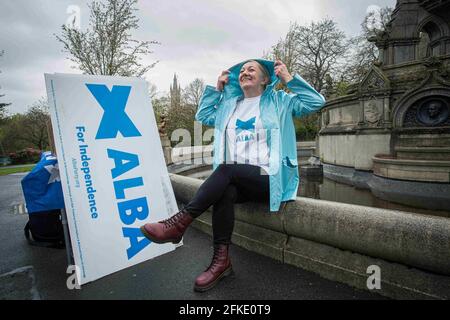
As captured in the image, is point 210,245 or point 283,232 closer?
point 283,232

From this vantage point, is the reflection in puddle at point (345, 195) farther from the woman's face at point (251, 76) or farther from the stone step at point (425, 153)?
the woman's face at point (251, 76)

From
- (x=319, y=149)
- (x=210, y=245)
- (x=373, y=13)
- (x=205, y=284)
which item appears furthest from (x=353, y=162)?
(x=373, y=13)

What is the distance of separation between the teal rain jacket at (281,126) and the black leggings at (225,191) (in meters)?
0.15

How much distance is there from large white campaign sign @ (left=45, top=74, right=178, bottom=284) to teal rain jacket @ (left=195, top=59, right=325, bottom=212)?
743mm

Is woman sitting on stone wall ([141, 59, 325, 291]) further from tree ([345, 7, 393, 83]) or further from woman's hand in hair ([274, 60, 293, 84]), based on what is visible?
tree ([345, 7, 393, 83])

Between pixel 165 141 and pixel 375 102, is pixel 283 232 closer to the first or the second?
pixel 165 141

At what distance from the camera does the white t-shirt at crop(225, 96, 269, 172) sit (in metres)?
2.76

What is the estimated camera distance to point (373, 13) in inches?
1249

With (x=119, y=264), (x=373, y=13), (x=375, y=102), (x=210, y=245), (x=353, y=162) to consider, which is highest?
(x=373, y=13)

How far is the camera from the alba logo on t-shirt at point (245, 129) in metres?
2.85

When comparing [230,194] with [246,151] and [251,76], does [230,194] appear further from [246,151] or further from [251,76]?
[251,76]

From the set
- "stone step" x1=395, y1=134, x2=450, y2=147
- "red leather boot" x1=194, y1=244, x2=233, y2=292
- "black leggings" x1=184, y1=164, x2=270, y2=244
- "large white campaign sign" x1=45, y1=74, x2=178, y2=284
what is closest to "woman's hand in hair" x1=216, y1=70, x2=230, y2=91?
"large white campaign sign" x1=45, y1=74, x2=178, y2=284

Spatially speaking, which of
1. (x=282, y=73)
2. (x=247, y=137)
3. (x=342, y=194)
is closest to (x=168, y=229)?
(x=247, y=137)

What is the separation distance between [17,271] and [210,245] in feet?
6.07
